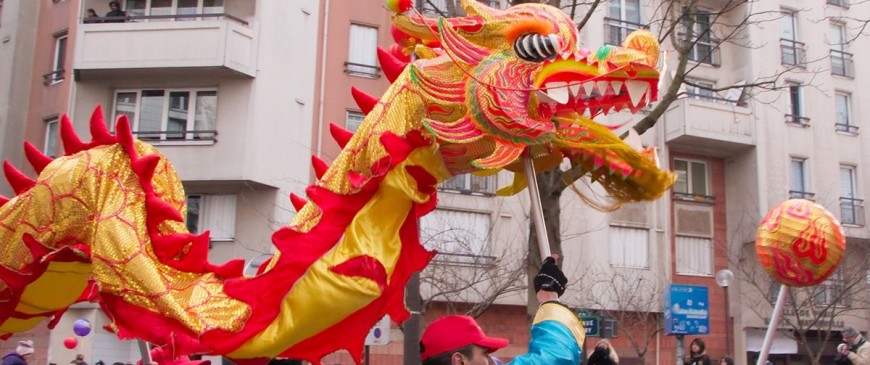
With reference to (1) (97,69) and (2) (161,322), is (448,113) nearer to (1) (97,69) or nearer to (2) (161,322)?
(2) (161,322)

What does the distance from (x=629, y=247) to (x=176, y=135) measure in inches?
450

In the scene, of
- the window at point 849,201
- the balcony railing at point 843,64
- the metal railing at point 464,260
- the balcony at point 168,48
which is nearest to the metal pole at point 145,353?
the metal railing at point 464,260

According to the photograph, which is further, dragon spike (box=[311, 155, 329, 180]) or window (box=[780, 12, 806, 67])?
window (box=[780, 12, 806, 67])

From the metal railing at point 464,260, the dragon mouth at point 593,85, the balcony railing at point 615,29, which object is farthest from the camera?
the balcony railing at point 615,29

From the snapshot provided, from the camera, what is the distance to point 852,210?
84.4 ft

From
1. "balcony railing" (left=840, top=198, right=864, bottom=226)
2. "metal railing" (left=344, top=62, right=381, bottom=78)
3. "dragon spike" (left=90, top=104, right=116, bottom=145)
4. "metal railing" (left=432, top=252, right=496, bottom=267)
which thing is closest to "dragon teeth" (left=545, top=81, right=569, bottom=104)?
"dragon spike" (left=90, top=104, right=116, bottom=145)

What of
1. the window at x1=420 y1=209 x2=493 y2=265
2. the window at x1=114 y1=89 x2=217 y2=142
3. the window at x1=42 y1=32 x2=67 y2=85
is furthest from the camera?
the window at x1=42 y1=32 x2=67 y2=85

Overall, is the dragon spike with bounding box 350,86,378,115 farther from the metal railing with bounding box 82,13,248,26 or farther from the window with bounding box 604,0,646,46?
the window with bounding box 604,0,646,46

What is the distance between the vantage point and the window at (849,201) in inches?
1006

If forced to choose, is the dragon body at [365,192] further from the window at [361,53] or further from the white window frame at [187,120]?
the window at [361,53]

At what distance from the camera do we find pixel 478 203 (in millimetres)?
21359

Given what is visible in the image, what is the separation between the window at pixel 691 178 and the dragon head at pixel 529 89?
2206cm

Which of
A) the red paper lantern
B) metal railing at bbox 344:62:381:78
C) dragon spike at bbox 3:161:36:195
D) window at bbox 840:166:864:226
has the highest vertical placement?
metal railing at bbox 344:62:381:78

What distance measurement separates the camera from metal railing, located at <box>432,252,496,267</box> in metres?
17.7
